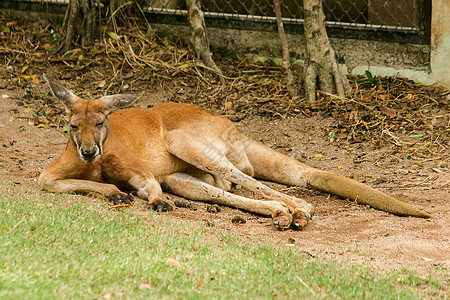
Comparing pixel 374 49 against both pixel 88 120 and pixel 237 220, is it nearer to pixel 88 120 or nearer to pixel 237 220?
pixel 237 220

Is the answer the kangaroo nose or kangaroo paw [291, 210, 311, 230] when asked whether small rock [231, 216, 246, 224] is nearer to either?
kangaroo paw [291, 210, 311, 230]

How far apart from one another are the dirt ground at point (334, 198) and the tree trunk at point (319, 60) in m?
0.43

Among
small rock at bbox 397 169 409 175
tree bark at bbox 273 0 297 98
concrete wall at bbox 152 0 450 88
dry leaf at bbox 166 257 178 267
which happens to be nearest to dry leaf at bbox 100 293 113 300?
dry leaf at bbox 166 257 178 267

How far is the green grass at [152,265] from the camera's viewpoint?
2.74m

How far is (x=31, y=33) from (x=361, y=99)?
4664mm

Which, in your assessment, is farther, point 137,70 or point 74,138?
point 137,70

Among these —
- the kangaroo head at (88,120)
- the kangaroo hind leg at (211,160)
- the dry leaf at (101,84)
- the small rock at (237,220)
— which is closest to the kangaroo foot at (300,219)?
the kangaroo hind leg at (211,160)

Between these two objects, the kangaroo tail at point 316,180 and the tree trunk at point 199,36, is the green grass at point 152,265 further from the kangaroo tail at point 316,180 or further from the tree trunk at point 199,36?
the tree trunk at point 199,36

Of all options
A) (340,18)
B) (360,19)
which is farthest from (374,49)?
(360,19)

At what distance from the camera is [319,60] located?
22.9 ft

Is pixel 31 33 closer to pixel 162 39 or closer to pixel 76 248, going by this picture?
pixel 162 39

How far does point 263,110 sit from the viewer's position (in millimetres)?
7227

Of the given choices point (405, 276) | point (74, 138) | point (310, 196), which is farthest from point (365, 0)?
point (405, 276)

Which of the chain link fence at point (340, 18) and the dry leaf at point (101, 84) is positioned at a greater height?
the chain link fence at point (340, 18)
